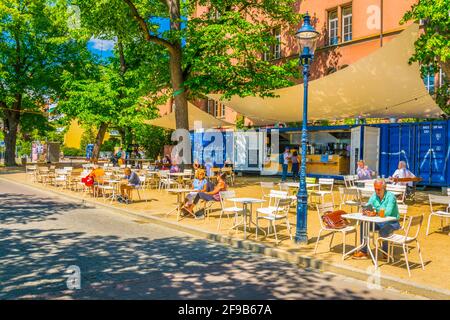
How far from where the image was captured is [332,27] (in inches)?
1064

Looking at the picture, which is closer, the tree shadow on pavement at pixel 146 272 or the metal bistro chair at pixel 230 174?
the tree shadow on pavement at pixel 146 272

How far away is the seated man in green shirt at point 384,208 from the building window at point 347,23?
2061 cm

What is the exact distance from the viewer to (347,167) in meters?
22.4

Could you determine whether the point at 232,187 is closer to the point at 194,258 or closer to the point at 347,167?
the point at 347,167

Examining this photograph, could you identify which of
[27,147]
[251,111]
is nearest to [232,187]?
[251,111]

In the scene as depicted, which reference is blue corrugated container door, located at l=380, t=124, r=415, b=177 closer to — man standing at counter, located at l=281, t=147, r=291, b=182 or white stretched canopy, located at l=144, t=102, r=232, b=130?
man standing at counter, located at l=281, t=147, r=291, b=182

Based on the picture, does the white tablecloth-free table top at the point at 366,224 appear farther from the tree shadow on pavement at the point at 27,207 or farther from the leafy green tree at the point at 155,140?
the leafy green tree at the point at 155,140

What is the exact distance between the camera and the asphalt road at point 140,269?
5.46 meters

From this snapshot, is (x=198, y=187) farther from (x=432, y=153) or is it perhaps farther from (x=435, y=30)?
(x=432, y=153)

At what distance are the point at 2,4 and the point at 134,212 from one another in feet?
91.7

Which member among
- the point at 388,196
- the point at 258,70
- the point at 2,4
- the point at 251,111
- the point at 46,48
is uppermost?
the point at 2,4

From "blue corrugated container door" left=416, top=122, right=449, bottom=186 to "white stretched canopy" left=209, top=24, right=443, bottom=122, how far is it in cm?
77

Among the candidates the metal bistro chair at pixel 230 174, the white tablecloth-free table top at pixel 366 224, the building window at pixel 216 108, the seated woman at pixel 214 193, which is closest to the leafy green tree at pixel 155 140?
the building window at pixel 216 108

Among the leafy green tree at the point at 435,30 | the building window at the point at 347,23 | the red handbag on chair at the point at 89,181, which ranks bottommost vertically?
the red handbag on chair at the point at 89,181
